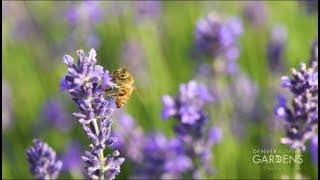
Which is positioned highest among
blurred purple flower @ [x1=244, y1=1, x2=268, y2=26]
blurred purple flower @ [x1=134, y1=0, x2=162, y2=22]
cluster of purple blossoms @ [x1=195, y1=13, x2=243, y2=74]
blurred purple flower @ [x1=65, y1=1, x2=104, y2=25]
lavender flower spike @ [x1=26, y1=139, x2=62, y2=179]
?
blurred purple flower @ [x1=244, y1=1, x2=268, y2=26]

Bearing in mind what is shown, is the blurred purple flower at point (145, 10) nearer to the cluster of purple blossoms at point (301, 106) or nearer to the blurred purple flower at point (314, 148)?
the blurred purple flower at point (314, 148)

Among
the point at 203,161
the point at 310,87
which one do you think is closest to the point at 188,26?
the point at 203,161

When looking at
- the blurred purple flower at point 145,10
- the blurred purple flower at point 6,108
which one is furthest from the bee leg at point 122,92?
the blurred purple flower at point 145,10

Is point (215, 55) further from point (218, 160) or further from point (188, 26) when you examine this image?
→ point (188, 26)

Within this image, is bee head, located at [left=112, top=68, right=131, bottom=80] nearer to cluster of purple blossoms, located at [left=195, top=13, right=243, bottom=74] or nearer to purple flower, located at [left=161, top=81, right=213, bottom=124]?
purple flower, located at [left=161, top=81, right=213, bottom=124]

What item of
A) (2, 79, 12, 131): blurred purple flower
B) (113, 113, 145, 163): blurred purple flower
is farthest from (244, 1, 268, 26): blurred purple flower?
(113, 113, 145, 163): blurred purple flower

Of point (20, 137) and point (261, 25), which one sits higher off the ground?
point (261, 25)
